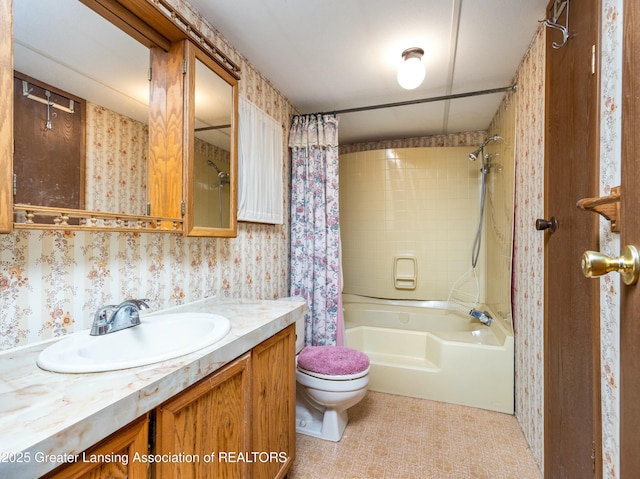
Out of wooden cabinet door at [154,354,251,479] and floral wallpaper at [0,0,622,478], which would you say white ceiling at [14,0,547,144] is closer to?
floral wallpaper at [0,0,622,478]

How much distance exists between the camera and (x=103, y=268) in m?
1.09

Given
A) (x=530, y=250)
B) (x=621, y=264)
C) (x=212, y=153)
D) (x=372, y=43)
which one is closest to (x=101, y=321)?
(x=212, y=153)

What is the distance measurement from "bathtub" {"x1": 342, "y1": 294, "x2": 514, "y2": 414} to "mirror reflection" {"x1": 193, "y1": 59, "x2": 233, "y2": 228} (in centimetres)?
158

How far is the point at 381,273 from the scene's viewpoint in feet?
10.8

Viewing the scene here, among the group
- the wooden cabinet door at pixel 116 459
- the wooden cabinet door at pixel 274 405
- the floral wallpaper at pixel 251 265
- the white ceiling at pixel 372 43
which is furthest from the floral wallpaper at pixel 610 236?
the wooden cabinet door at pixel 116 459

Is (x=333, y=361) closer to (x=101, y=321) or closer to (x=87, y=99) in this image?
(x=101, y=321)

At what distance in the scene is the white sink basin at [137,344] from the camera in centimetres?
74

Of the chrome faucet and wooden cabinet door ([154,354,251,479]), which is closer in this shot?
wooden cabinet door ([154,354,251,479])

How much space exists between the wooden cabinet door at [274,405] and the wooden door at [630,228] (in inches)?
38.0

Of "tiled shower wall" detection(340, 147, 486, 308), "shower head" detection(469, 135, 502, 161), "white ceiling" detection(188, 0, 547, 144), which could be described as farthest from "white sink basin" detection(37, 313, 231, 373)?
"shower head" detection(469, 135, 502, 161)

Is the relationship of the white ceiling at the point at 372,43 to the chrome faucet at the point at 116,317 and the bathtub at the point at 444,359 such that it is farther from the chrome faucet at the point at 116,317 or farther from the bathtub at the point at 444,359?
the bathtub at the point at 444,359

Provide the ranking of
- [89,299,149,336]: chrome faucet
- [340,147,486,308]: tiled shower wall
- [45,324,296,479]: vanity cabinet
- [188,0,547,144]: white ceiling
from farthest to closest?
1. [340,147,486,308]: tiled shower wall
2. [188,0,547,144]: white ceiling
3. [89,299,149,336]: chrome faucet
4. [45,324,296,479]: vanity cabinet

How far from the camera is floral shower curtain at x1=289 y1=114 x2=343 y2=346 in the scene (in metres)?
2.32

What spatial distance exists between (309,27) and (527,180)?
146cm
